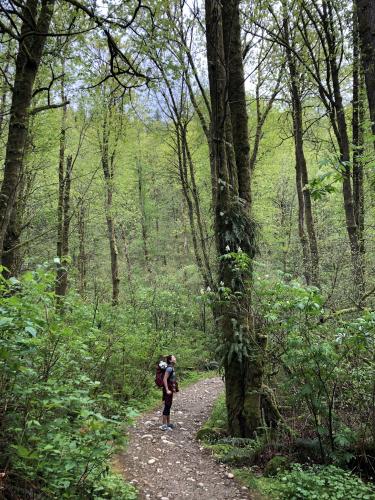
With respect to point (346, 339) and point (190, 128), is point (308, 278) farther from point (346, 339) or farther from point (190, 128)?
point (190, 128)

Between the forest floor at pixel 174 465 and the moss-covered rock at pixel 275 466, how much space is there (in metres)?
0.46

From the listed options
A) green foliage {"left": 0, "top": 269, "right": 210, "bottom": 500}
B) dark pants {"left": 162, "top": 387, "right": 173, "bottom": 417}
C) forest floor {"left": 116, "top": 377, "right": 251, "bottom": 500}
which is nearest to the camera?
green foliage {"left": 0, "top": 269, "right": 210, "bottom": 500}

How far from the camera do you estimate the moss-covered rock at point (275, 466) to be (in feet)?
16.4

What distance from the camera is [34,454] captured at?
273 cm

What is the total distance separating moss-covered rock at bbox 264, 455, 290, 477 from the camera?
16.4 feet

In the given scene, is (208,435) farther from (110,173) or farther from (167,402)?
(110,173)

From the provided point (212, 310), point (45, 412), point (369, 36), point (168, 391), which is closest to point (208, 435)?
point (168, 391)

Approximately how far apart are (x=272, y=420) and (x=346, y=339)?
9.21ft

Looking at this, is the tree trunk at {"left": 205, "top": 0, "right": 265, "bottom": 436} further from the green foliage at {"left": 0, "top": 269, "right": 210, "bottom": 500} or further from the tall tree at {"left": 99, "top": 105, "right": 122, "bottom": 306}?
the tall tree at {"left": 99, "top": 105, "right": 122, "bottom": 306}

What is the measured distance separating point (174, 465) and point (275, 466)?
5.12ft

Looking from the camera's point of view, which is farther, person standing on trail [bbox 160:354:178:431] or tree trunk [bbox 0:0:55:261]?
person standing on trail [bbox 160:354:178:431]

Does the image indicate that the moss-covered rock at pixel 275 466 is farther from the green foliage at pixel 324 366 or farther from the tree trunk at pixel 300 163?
the tree trunk at pixel 300 163

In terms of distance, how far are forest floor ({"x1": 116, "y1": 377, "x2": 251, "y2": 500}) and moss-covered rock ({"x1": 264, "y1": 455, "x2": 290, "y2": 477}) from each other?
18.0 inches

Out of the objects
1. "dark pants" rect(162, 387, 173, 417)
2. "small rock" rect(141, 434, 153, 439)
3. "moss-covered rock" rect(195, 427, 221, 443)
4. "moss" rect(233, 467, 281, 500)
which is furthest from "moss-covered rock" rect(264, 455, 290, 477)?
"dark pants" rect(162, 387, 173, 417)
